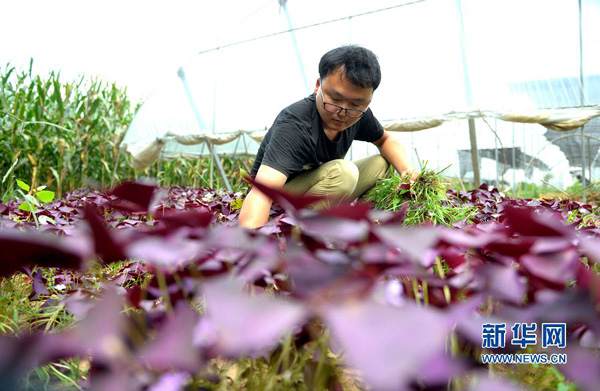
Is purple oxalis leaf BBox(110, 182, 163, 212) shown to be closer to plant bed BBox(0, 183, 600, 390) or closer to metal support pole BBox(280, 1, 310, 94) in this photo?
plant bed BBox(0, 183, 600, 390)

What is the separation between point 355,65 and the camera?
2.06m

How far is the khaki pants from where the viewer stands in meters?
2.38

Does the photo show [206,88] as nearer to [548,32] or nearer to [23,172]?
[23,172]

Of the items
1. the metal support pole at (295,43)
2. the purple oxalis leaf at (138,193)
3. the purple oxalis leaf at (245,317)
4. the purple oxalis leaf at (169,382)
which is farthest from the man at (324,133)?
the metal support pole at (295,43)

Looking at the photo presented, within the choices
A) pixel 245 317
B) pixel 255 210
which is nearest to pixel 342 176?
pixel 255 210

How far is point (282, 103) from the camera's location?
23.0ft

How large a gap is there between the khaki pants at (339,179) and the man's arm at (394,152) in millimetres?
46

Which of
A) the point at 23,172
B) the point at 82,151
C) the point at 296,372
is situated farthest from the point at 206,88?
the point at 296,372

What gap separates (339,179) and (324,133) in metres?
0.23

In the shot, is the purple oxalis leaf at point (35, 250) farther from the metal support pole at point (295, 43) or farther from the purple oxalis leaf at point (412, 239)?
the metal support pole at point (295, 43)

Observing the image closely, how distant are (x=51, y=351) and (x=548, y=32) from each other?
603cm

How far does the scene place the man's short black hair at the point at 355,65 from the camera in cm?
205

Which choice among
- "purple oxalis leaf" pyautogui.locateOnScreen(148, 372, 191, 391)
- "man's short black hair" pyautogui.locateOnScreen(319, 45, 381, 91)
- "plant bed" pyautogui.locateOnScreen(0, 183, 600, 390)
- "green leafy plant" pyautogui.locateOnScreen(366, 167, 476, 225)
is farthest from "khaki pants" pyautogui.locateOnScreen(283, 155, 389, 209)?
→ "purple oxalis leaf" pyautogui.locateOnScreen(148, 372, 191, 391)

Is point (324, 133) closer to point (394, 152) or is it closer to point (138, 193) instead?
point (394, 152)
